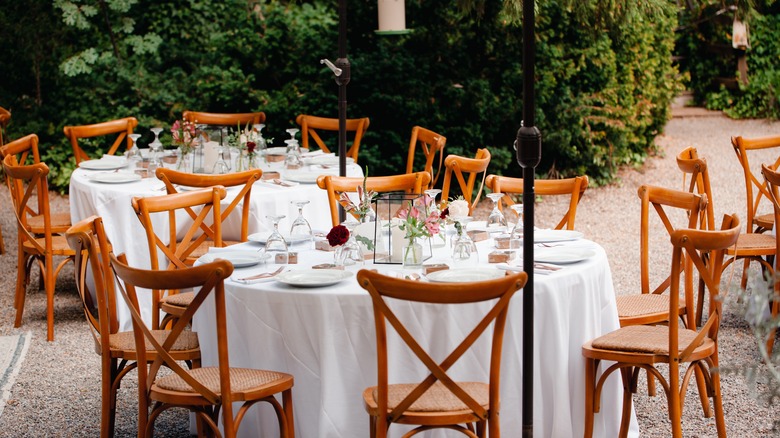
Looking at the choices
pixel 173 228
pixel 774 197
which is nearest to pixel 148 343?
pixel 173 228

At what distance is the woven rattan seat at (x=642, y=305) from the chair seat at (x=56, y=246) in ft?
11.0

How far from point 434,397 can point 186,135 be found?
3.58 meters

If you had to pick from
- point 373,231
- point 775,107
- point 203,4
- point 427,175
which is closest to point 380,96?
point 203,4

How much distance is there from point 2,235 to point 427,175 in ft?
16.6

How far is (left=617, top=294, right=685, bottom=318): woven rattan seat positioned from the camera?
440 centimetres

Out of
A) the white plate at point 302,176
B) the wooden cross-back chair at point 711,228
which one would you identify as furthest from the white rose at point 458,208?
the white plate at point 302,176

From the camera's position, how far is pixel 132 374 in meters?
5.27

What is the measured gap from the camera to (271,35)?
32.4 ft

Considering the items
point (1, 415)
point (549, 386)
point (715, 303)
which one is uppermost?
point (715, 303)

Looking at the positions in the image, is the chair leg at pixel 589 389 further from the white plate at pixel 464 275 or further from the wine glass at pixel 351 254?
the wine glass at pixel 351 254

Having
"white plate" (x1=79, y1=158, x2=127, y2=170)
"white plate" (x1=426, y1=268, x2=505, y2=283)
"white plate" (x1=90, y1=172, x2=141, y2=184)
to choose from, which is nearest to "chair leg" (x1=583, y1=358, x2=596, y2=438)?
"white plate" (x1=426, y1=268, x2=505, y2=283)

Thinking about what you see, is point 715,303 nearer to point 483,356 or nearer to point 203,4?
point 483,356

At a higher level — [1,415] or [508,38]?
[508,38]

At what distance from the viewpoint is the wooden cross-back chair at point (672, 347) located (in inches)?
143
